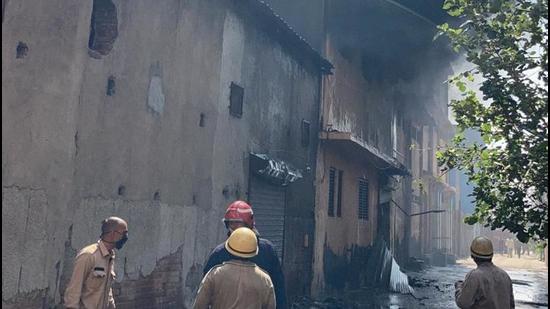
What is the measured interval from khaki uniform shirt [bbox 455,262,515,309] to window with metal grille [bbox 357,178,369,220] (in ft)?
35.2

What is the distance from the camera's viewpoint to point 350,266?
14.1 m

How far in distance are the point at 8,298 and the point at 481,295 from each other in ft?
13.5

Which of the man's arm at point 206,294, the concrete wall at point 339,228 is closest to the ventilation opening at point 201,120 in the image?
the man's arm at point 206,294

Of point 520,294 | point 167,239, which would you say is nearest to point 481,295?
point 167,239

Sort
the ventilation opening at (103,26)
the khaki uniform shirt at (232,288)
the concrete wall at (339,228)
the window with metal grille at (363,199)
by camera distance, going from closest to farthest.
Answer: the khaki uniform shirt at (232,288)
the ventilation opening at (103,26)
the concrete wall at (339,228)
the window with metal grille at (363,199)

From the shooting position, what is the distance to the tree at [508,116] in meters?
5.21

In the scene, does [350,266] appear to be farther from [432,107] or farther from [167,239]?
[432,107]

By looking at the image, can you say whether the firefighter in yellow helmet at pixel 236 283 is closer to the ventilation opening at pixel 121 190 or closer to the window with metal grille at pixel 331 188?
the ventilation opening at pixel 121 190

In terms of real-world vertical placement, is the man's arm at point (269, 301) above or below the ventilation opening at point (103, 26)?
below

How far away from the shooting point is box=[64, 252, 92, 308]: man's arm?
3.98 m

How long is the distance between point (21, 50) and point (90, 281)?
90.7 inches

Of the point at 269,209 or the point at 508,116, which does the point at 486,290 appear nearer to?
the point at 508,116

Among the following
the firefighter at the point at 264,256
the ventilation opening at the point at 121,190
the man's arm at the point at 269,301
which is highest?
the ventilation opening at the point at 121,190

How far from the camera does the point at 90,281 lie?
415 cm
